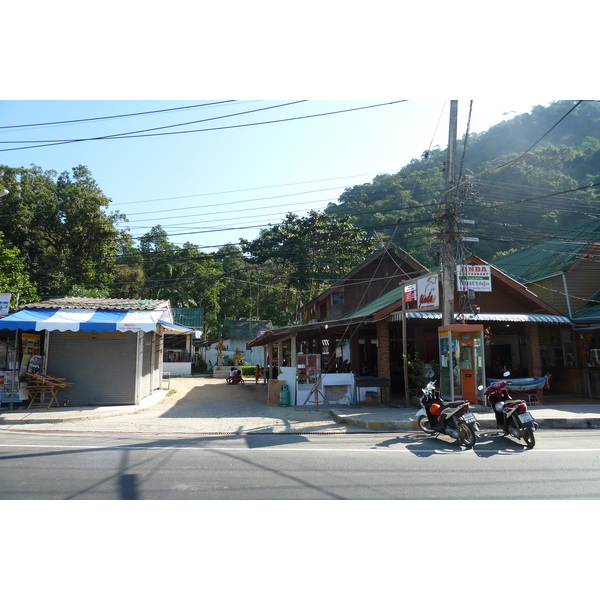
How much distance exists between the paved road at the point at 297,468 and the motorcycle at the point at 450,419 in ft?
0.88

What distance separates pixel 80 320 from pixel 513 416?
12956 mm

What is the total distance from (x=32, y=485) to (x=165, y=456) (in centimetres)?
230

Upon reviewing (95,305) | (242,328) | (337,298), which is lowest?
(95,305)

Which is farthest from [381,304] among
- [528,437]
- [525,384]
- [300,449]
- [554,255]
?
[300,449]

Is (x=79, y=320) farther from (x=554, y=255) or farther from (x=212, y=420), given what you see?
(x=554, y=255)

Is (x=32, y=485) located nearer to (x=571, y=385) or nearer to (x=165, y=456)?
(x=165, y=456)

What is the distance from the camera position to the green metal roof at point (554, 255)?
19.9 metres

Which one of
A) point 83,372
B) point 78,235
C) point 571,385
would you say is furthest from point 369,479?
point 78,235

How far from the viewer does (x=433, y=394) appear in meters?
10.6

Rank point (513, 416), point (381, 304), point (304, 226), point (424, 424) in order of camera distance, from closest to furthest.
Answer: point (513, 416)
point (424, 424)
point (381, 304)
point (304, 226)

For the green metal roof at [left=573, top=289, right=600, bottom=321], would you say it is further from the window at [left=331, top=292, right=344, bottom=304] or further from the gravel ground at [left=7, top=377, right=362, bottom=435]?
the window at [left=331, top=292, right=344, bottom=304]

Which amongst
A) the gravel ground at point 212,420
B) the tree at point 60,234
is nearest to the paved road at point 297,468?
the gravel ground at point 212,420

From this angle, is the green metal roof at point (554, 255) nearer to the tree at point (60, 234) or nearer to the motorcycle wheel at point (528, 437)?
the motorcycle wheel at point (528, 437)

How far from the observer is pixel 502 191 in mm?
40469
